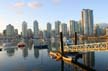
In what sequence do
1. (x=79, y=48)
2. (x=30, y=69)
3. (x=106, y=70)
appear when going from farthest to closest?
1. (x=79, y=48)
2. (x=30, y=69)
3. (x=106, y=70)

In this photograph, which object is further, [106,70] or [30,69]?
[30,69]

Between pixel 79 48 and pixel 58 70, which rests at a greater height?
pixel 79 48

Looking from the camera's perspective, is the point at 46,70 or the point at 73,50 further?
the point at 73,50

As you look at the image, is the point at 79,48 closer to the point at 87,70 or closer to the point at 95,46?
the point at 95,46

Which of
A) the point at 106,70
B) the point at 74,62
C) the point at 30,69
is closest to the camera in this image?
the point at 106,70

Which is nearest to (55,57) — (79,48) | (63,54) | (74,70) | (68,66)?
(63,54)

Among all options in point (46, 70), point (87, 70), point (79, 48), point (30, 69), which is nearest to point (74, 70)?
point (87, 70)

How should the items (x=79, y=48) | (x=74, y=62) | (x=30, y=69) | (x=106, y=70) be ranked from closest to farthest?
(x=106, y=70)
(x=30, y=69)
(x=74, y=62)
(x=79, y=48)

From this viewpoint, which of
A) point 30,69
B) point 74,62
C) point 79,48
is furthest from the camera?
point 79,48

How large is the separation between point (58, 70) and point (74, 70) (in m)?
5.32

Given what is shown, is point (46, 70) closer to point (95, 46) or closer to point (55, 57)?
point (95, 46)

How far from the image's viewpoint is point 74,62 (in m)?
82.5

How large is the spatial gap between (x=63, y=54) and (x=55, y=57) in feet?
17.0

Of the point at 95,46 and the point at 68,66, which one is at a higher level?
the point at 95,46
